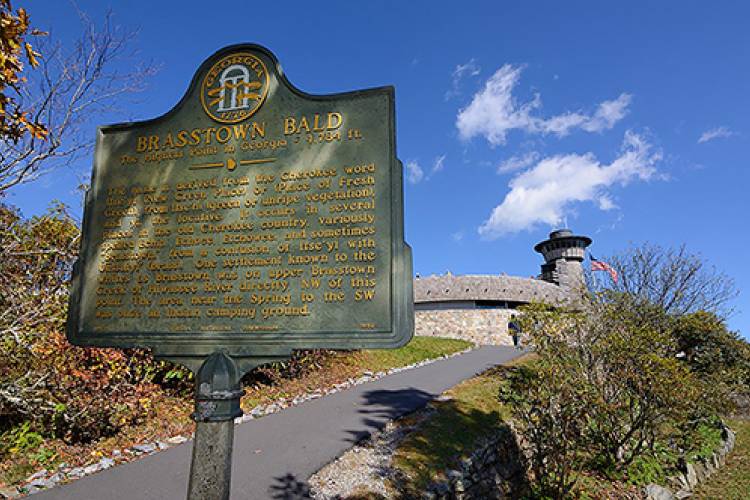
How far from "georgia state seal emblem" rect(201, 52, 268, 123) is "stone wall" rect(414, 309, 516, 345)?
90.1ft

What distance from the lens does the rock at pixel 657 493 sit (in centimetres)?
758

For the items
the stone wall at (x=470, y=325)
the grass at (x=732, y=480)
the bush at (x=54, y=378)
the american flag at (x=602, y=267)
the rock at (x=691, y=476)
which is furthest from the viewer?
the stone wall at (x=470, y=325)

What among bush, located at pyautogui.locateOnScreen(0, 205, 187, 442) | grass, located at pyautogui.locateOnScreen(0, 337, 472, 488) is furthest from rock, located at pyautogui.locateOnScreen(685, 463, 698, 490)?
bush, located at pyautogui.locateOnScreen(0, 205, 187, 442)

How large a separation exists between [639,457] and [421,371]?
6563 mm

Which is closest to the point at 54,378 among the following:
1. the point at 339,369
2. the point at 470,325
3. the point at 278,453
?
the point at 278,453

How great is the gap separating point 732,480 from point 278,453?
10034 millimetres

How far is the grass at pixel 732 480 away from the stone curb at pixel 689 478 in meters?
0.11

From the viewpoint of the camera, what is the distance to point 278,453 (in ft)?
19.9

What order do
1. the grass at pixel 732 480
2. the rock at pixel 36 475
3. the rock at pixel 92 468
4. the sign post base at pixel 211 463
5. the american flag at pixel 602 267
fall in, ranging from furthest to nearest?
1. the american flag at pixel 602 267
2. the grass at pixel 732 480
3. the rock at pixel 92 468
4. the rock at pixel 36 475
5. the sign post base at pixel 211 463

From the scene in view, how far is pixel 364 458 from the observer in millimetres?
6016

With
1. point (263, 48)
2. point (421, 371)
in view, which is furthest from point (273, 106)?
point (421, 371)

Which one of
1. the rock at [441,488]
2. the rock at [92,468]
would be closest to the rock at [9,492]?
the rock at [92,468]

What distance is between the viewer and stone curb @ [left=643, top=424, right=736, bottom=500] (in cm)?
769

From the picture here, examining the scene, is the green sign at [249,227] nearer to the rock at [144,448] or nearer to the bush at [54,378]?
the bush at [54,378]
